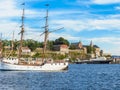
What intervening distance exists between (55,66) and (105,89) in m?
68.3

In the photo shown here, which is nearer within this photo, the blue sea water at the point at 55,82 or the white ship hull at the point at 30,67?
the blue sea water at the point at 55,82

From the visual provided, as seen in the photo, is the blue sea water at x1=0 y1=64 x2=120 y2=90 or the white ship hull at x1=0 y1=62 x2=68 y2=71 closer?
the blue sea water at x1=0 y1=64 x2=120 y2=90

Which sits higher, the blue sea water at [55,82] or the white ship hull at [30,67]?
the white ship hull at [30,67]

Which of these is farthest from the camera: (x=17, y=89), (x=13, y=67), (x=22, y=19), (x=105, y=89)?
(x=22, y=19)

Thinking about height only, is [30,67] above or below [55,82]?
above

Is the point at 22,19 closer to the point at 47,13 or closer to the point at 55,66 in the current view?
the point at 47,13

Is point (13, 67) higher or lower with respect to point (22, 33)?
lower

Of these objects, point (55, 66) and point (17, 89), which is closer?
point (17, 89)

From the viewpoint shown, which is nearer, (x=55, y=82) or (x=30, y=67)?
(x=55, y=82)

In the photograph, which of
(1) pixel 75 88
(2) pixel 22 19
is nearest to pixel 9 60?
(2) pixel 22 19

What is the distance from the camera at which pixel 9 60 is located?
134875 mm

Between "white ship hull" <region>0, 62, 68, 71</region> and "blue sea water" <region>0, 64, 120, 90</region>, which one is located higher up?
"white ship hull" <region>0, 62, 68, 71</region>

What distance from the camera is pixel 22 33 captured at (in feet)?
460

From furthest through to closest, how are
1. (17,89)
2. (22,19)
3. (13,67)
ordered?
(22,19) < (13,67) < (17,89)
